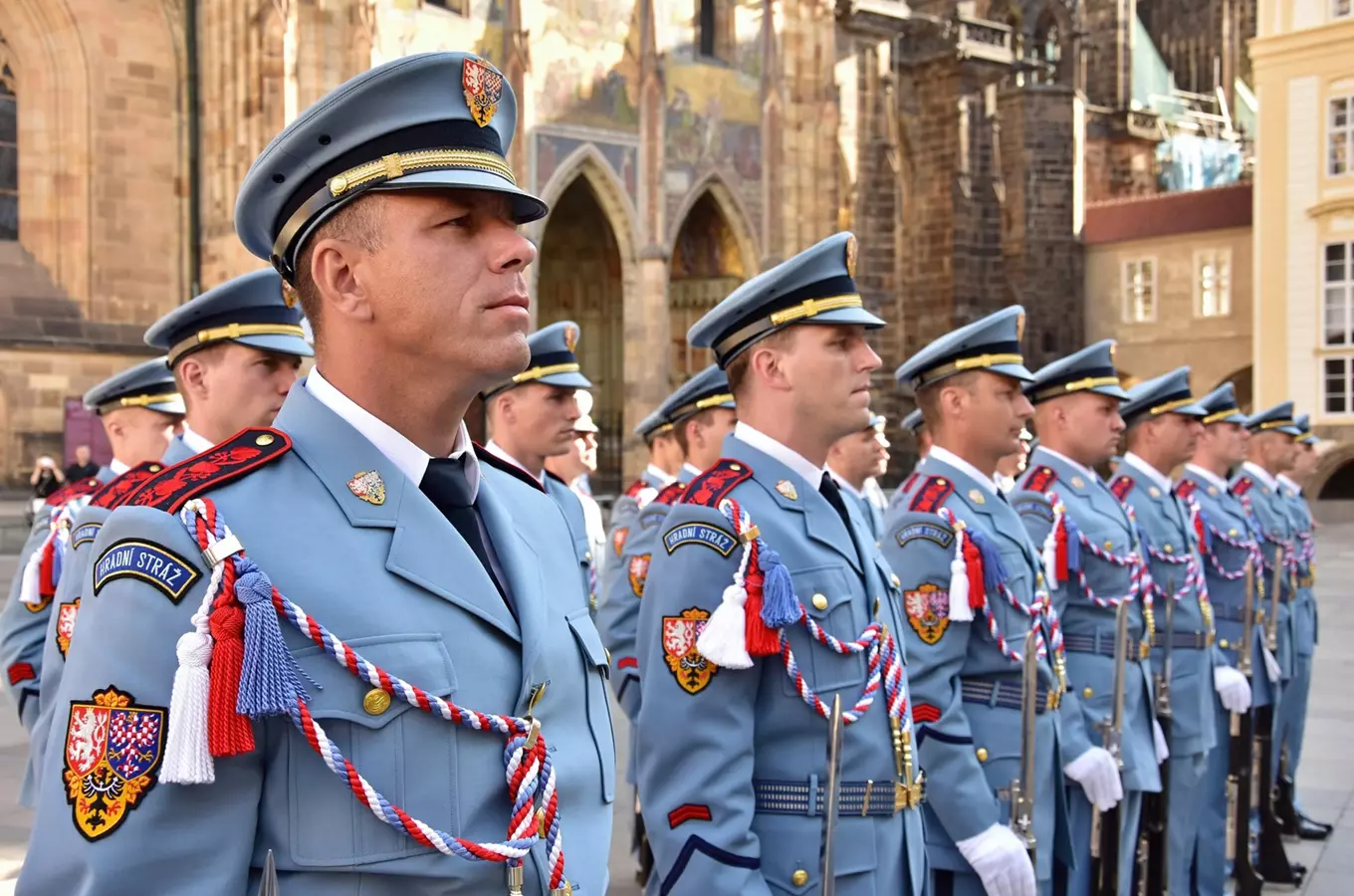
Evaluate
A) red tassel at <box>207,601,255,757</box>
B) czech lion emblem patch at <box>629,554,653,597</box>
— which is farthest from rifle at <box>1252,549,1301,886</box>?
red tassel at <box>207,601,255,757</box>

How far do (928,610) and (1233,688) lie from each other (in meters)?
3.28

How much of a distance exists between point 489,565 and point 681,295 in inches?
913

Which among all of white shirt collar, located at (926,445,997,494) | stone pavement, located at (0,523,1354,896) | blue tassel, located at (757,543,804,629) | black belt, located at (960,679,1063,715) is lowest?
stone pavement, located at (0,523,1354,896)

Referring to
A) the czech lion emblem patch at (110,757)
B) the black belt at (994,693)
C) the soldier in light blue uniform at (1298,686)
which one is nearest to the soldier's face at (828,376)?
the black belt at (994,693)

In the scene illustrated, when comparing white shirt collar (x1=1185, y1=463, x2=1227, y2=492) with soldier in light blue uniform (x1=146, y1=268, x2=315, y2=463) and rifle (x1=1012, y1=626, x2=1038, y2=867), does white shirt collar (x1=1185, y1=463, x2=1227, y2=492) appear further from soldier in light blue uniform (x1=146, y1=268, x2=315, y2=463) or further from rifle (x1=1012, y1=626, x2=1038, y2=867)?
soldier in light blue uniform (x1=146, y1=268, x2=315, y2=463)

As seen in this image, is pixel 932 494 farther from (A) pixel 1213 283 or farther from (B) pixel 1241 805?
(A) pixel 1213 283

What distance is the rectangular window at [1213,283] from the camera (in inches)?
1238

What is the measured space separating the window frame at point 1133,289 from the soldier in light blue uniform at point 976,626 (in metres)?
30.6

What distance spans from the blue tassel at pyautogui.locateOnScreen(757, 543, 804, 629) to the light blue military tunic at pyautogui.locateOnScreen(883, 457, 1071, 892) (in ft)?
2.67

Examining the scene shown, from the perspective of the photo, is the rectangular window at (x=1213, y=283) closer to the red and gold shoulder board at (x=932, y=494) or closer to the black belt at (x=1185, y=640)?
the black belt at (x=1185, y=640)

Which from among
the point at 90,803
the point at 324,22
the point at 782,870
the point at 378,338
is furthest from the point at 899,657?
the point at 324,22

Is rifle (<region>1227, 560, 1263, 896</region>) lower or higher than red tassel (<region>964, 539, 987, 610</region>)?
lower

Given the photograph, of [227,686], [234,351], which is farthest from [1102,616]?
[227,686]

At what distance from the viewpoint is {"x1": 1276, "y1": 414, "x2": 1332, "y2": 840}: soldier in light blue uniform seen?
7.76 meters
